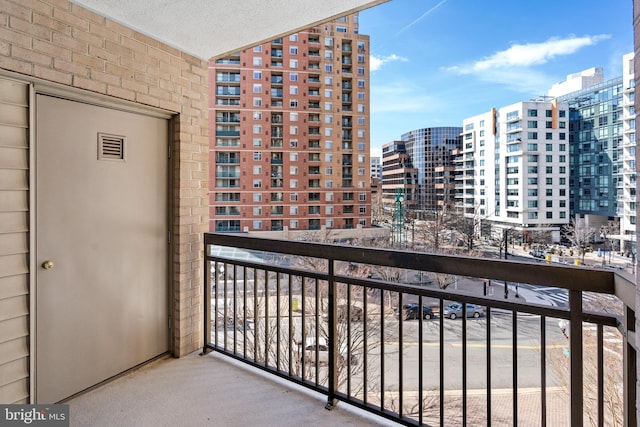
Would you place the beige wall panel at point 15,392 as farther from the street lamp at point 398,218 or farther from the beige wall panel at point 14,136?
the street lamp at point 398,218

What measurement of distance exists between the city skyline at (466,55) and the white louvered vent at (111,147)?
12.2 feet

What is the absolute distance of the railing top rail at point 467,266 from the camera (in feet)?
3.71

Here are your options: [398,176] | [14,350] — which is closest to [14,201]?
[14,350]

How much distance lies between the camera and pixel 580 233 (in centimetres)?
292

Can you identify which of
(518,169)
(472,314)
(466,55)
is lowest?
(472,314)

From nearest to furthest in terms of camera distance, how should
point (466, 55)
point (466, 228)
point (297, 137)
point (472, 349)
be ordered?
point (472, 349) → point (466, 228) → point (297, 137) → point (466, 55)

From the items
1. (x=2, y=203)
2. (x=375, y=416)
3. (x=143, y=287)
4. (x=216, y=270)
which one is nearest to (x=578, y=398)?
(x=375, y=416)

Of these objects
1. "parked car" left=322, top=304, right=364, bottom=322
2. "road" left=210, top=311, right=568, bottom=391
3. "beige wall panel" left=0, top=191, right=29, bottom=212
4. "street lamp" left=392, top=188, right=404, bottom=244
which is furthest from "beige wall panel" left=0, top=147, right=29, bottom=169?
"street lamp" left=392, top=188, right=404, bottom=244

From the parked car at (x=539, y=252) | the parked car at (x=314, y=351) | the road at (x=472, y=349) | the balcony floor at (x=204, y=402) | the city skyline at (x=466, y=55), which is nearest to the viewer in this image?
the balcony floor at (x=204, y=402)

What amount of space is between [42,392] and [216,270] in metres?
1.13

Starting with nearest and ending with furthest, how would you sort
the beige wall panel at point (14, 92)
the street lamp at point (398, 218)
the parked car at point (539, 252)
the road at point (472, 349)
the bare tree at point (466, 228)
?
the beige wall panel at point (14, 92) → the road at point (472, 349) → the parked car at point (539, 252) → the bare tree at point (466, 228) → the street lamp at point (398, 218)

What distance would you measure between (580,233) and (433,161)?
86.2 inches

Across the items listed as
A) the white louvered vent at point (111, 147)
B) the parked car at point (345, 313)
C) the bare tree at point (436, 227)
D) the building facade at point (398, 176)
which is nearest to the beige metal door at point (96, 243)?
the white louvered vent at point (111, 147)

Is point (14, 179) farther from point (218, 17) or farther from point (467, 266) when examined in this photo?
point (467, 266)
